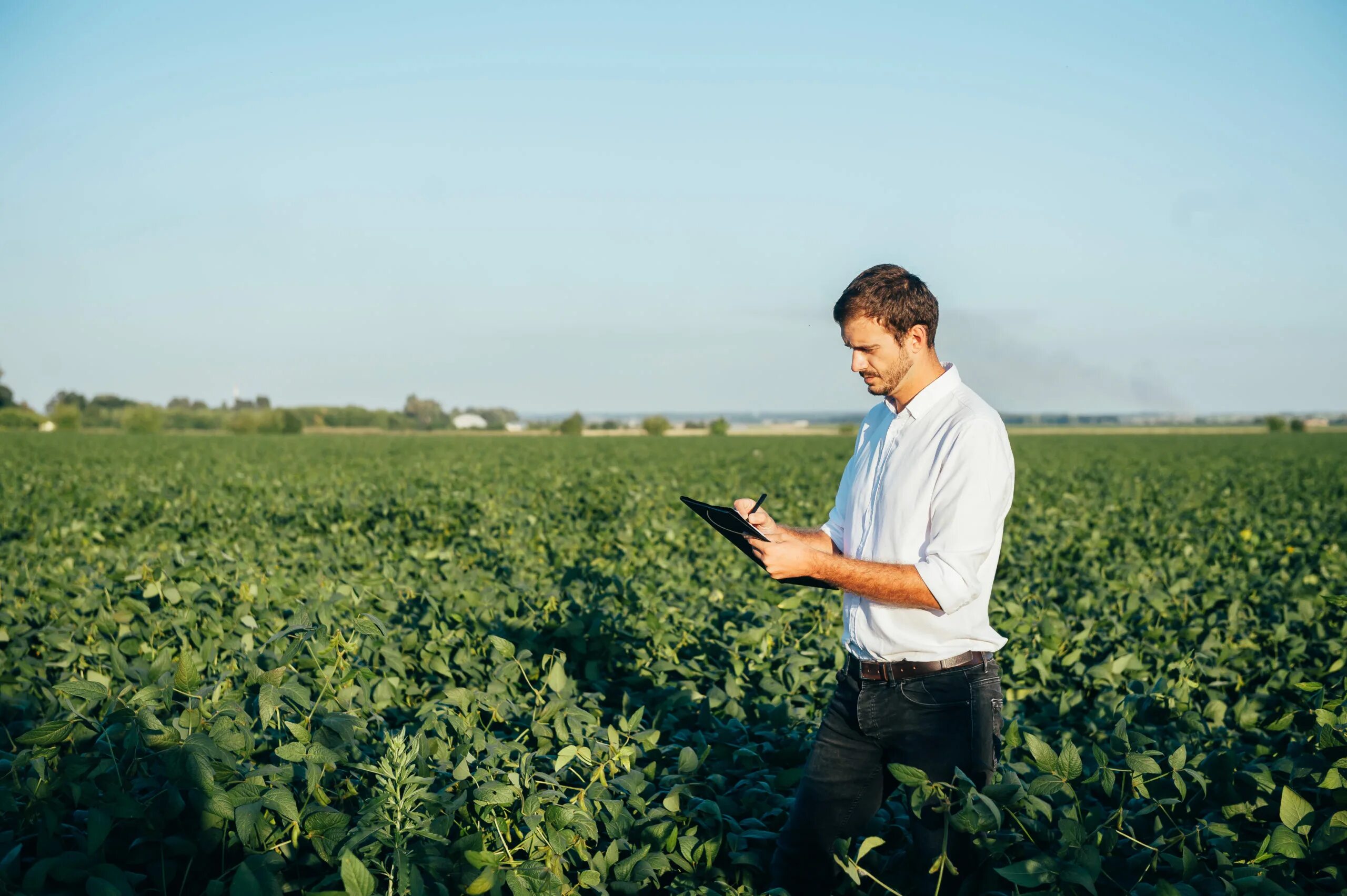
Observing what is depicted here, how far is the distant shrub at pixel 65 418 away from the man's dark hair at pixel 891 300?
3484 inches

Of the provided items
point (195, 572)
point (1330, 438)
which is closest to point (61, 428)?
point (195, 572)

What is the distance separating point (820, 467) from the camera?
85.1ft

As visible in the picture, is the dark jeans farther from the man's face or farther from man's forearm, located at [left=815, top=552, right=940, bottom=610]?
the man's face

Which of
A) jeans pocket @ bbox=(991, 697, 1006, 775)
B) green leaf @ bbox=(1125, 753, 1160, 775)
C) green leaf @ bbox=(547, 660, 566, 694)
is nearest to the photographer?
green leaf @ bbox=(1125, 753, 1160, 775)

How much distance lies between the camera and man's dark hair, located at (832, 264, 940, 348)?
2531 millimetres

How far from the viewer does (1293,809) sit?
2203mm

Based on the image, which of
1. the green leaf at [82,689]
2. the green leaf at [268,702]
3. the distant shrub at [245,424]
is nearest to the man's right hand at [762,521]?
the green leaf at [268,702]

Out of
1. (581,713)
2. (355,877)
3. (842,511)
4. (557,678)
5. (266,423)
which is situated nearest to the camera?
(355,877)

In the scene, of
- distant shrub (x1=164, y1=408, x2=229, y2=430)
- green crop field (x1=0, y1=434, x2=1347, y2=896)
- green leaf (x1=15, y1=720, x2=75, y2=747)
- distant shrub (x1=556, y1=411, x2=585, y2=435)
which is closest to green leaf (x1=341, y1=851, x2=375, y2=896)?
green crop field (x1=0, y1=434, x2=1347, y2=896)

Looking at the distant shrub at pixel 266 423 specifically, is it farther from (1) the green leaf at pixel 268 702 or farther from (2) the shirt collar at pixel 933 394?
(2) the shirt collar at pixel 933 394

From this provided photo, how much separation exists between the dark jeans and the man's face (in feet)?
2.82

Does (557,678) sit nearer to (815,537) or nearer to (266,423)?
(815,537)

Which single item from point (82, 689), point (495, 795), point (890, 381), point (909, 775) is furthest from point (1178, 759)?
point (82, 689)

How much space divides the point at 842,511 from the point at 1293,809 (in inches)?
56.6
